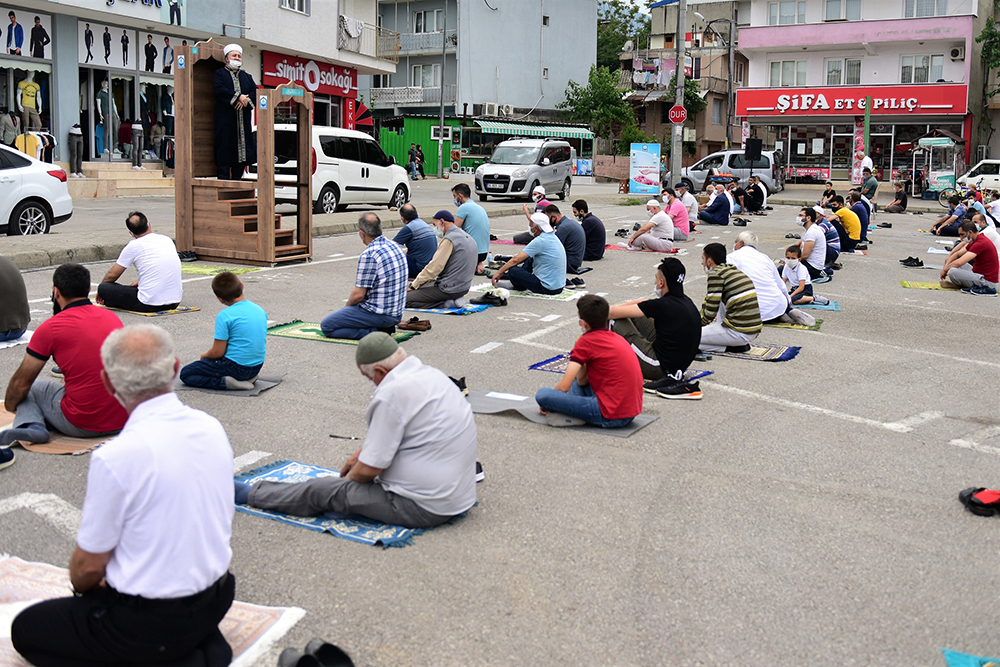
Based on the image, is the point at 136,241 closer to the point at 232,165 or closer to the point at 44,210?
the point at 232,165

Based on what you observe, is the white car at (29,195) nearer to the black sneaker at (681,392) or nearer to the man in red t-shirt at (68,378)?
the man in red t-shirt at (68,378)

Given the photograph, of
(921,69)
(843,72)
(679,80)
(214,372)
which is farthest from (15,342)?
(921,69)

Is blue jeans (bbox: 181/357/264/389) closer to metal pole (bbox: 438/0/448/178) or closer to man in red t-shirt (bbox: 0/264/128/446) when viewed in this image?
man in red t-shirt (bbox: 0/264/128/446)

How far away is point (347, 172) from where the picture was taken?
24.0 meters

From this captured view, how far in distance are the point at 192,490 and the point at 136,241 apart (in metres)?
7.56

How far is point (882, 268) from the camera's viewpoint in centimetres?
1820

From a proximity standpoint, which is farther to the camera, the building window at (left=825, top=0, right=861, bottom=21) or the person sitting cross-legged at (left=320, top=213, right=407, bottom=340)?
the building window at (left=825, top=0, right=861, bottom=21)

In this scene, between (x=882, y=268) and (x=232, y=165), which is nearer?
(x=232, y=165)

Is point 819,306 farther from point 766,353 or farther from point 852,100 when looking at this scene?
point 852,100

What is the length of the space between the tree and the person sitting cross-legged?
165ft

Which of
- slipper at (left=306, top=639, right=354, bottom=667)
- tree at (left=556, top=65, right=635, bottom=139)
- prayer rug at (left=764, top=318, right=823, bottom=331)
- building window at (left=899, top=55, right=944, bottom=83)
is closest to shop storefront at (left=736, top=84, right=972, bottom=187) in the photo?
building window at (left=899, top=55, right=944, bottom=83)

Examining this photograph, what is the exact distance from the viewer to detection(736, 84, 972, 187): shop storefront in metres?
48.0

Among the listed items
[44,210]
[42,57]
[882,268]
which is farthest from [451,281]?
[42,57]

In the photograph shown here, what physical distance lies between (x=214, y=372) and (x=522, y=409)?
2533 mm
